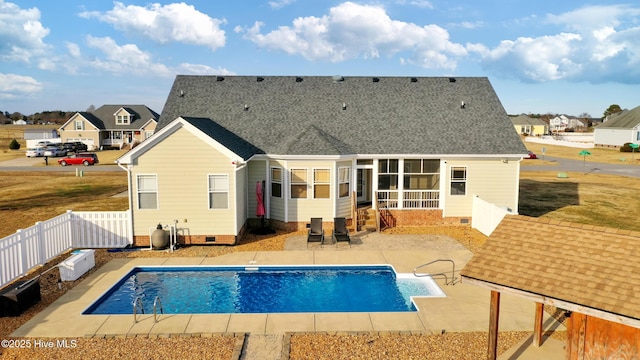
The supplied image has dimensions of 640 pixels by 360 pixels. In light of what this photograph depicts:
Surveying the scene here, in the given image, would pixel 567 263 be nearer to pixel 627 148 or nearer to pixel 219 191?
pixel 219 191

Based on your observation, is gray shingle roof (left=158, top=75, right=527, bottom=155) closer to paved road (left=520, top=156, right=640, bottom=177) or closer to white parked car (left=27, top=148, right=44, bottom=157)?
paved road (left=520, top=156, right=640, bottom=177)

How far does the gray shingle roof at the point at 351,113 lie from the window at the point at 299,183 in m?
1.00

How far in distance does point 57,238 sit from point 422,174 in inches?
684

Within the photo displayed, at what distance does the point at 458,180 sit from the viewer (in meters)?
23.1

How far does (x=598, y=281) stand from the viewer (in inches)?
296

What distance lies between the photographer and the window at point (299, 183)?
21797 mm

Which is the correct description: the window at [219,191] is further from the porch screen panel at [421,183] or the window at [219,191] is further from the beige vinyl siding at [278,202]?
the porch screen panel at [421,183]

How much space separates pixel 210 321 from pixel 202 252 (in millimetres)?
6896

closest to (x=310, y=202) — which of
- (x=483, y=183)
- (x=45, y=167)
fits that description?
(x=483, y=183)

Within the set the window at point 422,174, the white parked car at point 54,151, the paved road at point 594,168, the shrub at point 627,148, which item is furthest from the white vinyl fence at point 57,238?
the shrub at point 627,148

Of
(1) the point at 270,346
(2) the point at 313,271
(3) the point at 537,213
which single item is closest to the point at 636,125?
(3) the point at 537,213

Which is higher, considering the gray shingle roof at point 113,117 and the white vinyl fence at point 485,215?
the gray shingle roof at point 113,117

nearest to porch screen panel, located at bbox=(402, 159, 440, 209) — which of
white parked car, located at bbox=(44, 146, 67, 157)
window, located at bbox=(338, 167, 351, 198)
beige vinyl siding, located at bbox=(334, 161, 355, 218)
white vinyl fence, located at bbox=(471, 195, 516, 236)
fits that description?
white vinyl fence, located at bbox=(471, 195, 516, 236)

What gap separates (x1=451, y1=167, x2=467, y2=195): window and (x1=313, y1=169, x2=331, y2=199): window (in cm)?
667
